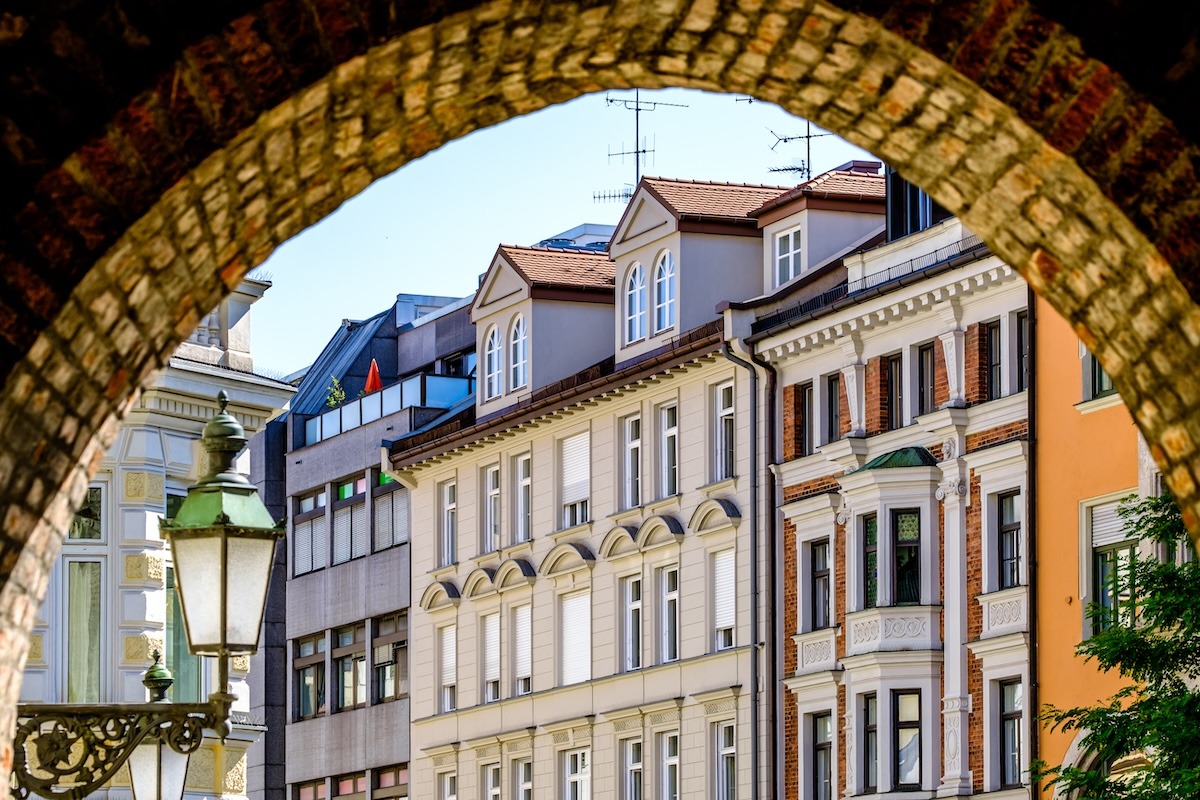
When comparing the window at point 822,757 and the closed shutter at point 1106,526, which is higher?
the closed shutter at point 1106,526

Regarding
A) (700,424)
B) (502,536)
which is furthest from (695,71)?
(502,536)

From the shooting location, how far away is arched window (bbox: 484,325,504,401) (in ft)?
187

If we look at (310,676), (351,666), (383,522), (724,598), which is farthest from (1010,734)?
(310,676)

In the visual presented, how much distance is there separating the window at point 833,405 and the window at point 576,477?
727 centimetres

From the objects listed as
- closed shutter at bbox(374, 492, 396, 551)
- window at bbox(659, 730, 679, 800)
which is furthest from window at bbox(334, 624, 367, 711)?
window at bbox(659, 730, 679, 800)

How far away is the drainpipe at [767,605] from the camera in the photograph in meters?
46.4

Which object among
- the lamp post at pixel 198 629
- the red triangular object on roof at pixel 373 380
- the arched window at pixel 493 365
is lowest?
the lamp post at pixel 198 629

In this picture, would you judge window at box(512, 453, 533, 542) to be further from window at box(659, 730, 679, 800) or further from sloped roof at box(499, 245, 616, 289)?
window at box(659, 730, 679, 800)

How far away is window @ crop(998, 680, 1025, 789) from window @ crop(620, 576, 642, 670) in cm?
1063

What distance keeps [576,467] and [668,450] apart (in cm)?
320

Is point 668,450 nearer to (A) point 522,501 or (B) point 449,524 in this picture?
(A) point 522,501

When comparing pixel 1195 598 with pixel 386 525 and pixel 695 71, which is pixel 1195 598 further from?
pixel 386 525

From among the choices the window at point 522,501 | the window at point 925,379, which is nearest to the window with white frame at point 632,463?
the window at point 522,501

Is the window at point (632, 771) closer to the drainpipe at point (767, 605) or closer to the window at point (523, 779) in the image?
the window at point (523, 779)
